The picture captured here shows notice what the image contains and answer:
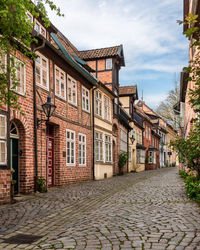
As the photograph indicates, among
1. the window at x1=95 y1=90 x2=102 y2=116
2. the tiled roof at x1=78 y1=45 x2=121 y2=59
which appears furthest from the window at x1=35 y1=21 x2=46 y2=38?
the tiled roof at x1=78 y1=45 x2=121 y2=59

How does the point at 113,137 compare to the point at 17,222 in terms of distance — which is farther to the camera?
the point at 113,137

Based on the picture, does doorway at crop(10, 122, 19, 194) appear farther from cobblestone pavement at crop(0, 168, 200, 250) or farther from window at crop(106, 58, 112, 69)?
window at crop(106, 58, 112, 69)

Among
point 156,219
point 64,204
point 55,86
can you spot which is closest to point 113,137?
point 55,86

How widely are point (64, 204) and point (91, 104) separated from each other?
10284 mm

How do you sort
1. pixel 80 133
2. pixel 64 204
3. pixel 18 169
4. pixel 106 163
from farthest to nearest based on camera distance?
1. pixel 106 163
2. pixel 80 133
3. pixel 18 169
4. pixel 64 204

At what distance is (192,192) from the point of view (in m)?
9.03

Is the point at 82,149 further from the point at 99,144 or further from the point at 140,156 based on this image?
the point at 140,156

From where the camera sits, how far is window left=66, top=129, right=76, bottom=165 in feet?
47.0

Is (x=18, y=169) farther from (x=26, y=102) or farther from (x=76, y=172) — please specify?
(x=76, y=172)

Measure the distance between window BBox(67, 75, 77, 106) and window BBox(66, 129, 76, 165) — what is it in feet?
5.13

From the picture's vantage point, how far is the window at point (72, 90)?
48.0ft

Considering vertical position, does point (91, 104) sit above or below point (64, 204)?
above

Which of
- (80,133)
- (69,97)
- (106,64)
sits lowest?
(80,133)

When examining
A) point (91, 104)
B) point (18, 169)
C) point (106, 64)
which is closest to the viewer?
point (18, 169)
